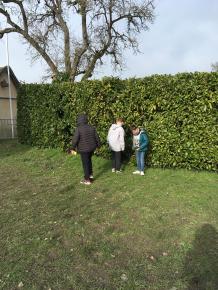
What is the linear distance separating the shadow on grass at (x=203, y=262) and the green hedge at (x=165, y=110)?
4.37 m

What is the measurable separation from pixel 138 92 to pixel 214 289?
7614mm

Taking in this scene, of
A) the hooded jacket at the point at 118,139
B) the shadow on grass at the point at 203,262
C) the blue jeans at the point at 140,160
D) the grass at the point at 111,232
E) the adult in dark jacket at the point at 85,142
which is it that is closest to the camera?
the shadow on grass at the point at 203,262

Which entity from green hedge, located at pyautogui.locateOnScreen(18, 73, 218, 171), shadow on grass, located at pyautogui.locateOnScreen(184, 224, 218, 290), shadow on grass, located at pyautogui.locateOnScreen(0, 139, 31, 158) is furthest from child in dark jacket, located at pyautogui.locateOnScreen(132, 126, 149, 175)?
shadow on grass, located at pyautogui.locateOnScreen(0, 139, 31, 158)

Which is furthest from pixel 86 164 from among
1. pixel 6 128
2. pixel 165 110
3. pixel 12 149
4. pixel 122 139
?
pixel 6 128

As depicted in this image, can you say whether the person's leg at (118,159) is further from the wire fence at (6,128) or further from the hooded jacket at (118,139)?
the wire fence at (6,128)

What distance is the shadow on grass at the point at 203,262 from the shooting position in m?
5.15

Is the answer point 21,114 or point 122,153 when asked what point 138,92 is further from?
point 21,114

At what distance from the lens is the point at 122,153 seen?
12.4 m

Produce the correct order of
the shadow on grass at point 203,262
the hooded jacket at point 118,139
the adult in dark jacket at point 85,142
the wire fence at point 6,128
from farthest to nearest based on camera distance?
1. the wire fence at point 6,128
2. the hooded jacket at point 118,139
3. the adult in dark jacket at point 85,142
4. the shadow on grass at point 203,262

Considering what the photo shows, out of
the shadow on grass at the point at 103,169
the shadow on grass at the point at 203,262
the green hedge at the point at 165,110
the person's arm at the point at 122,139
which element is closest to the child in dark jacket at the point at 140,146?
the person's arm at the point at 122,139

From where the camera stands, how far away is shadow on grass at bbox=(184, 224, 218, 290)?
5.15 meters

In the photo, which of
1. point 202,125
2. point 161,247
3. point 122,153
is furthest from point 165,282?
point 122,153

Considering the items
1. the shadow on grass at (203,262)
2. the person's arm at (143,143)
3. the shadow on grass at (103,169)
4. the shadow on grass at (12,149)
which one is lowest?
the shadow on grass at (203,262)

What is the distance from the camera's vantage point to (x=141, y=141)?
11133mm
